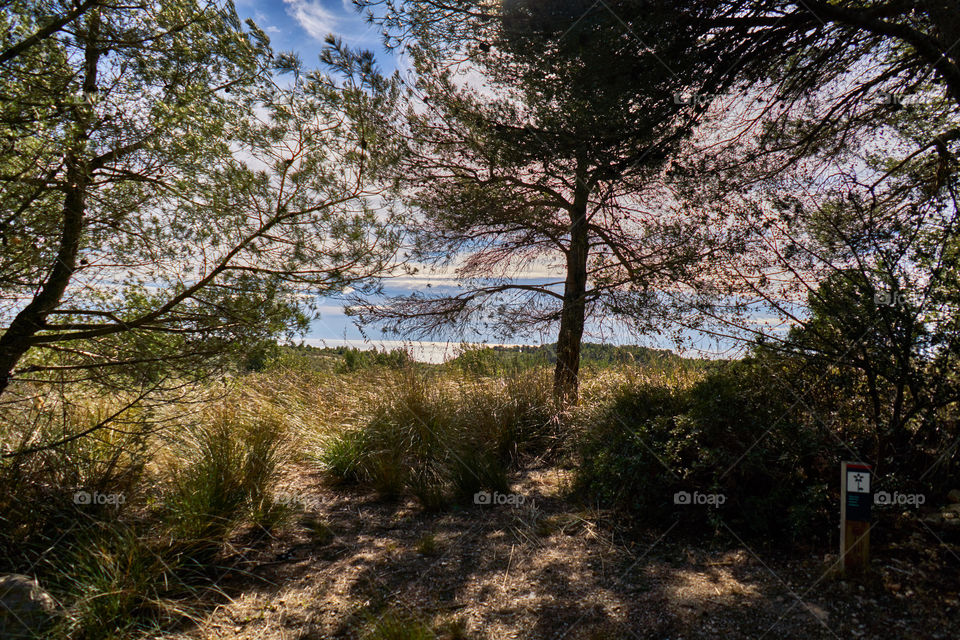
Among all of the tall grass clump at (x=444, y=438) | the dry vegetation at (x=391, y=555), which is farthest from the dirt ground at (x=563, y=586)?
the tall grass clump at (x=444, y=438)

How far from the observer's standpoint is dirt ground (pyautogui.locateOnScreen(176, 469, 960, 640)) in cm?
282

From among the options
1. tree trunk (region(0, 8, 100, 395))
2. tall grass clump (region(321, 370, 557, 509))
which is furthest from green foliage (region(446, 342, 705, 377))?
tree trunk (region(0, 8, 100, 395))

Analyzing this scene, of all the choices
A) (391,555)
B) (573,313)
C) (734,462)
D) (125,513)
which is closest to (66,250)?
(125,513)

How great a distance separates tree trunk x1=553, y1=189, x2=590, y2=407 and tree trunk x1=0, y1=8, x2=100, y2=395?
537cm

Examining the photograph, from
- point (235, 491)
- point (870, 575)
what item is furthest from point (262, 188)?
point (870, 575)

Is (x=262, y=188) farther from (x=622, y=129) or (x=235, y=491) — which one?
(x=622, y=129)

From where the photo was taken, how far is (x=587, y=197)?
6805mm

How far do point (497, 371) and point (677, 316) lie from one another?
296 centimetres

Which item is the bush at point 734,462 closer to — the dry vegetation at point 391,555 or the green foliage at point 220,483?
the dry vegetation at point 391,555

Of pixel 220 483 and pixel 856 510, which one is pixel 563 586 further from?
pixel 220 483

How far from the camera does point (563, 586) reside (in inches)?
131

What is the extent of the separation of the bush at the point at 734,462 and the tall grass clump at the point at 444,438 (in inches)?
55.3

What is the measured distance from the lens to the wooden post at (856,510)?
3.08 metres

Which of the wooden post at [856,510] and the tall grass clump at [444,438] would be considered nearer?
the wooden post at [856,510]
